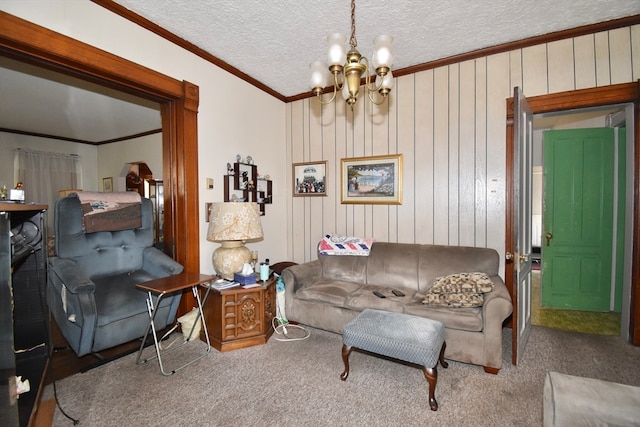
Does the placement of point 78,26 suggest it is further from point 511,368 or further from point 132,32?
point 511,368

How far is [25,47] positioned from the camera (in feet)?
6.48

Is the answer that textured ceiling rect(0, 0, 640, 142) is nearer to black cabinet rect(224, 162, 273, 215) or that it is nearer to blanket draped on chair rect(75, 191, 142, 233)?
black cabinet rect(224, 162, 273, 215)

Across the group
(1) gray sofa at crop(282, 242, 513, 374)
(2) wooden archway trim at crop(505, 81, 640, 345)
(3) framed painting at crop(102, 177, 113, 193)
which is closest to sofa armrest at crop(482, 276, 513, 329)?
(1) gray sofa at crop(282, 242, 513, 374)

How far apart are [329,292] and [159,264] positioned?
1.66 meters

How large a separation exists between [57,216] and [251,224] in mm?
1620

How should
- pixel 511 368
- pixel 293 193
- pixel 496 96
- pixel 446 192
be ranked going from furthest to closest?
pixel 293 193
pixel 446 192
pixel 496 96
pixel 511 368

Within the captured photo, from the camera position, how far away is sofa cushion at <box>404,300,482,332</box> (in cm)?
235

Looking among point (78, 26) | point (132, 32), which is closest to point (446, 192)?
point (132, 32)

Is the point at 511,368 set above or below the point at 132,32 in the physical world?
below

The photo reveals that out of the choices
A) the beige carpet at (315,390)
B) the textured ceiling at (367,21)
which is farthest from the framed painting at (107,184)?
the beige carpet at (315,390)

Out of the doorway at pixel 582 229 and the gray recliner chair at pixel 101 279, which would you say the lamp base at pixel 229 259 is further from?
the doorway at pixel 582 229

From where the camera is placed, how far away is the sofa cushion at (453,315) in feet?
7.72

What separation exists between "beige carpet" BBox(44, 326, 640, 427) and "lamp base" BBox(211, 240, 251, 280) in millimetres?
737

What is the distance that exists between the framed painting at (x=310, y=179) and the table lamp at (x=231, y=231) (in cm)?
144
